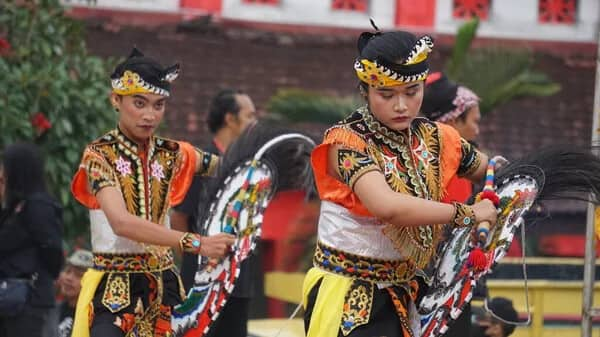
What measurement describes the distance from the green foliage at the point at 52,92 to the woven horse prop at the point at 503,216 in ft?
15.0

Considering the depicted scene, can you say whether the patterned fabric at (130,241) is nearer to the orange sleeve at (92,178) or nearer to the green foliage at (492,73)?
the orange sleeve at (92,178)

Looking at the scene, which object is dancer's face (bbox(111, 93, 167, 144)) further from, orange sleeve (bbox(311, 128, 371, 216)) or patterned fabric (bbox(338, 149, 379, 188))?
patterned fabric (bbox(338, 149, 379, 188))

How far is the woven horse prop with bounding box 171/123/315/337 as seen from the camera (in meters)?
6.94

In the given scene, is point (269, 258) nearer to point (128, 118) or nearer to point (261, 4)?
point (261, 4)

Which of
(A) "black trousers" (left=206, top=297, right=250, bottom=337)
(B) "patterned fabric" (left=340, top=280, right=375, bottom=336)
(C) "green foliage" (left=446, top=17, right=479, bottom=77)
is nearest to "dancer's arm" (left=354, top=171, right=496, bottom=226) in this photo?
(B) "patterned fabric" (left=340, top=280, right=375, bottom=336)

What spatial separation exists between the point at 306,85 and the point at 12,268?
7247mm

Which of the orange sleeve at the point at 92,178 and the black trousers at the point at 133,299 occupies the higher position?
the orange sleeve at the point at 92,178

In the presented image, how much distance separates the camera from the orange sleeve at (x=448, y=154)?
235 inches

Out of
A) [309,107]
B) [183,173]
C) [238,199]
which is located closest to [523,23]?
[309,107]

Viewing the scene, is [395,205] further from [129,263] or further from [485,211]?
[129,263]

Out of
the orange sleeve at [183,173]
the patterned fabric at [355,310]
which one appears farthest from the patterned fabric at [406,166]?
the orange sleeve at [183,173]

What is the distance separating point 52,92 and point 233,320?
9.68 ft

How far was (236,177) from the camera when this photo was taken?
728 centimetres

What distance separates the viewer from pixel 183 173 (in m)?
7.02
